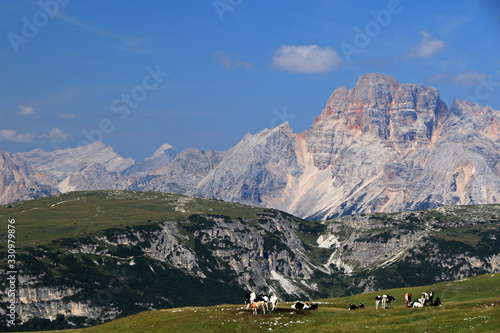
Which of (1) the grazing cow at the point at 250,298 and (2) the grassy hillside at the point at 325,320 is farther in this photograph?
(1) the grazing cow at the point at 250,298

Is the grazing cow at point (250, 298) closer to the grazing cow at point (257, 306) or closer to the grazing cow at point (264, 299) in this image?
the grazing cow at point (264, 299)

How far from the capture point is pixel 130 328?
114688 millimetres

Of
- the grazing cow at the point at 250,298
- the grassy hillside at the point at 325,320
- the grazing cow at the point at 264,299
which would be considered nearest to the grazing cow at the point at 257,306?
the grazing cow at the point at 264,299

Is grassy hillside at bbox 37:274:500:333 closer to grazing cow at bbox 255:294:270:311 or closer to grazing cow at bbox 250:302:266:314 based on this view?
grazing cow at bbox 250:302:266:314

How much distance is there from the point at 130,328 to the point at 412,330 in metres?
52.9

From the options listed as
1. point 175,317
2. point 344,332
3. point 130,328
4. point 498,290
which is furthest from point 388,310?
point 498,290

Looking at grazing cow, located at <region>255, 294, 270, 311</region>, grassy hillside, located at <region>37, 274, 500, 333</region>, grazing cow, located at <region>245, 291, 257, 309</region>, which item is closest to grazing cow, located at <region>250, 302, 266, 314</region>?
grazing cow, located at <region>255, 294, 270, 311</region>

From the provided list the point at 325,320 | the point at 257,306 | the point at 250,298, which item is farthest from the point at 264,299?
the point at 325,320

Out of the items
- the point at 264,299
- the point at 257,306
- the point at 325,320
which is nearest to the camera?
the point at 325,320

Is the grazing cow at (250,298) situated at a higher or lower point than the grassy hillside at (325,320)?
higher

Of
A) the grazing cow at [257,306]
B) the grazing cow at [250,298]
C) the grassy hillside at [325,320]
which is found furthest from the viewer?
the grazing cow at [250,298]

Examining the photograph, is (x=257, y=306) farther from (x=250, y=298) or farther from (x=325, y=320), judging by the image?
(x=325, y=320)

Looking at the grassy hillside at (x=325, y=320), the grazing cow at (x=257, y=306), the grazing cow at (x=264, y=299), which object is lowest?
the grassy hillside at (x=325, y=320)

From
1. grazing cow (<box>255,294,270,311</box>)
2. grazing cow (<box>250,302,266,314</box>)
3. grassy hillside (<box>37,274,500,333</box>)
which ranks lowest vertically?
grassy hillside (<box>37,274,500,333</box>)
